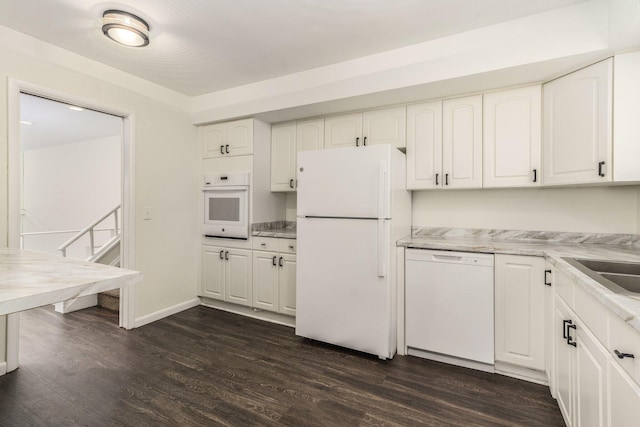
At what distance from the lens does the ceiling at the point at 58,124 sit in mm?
3510

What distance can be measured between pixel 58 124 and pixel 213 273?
3279 mm

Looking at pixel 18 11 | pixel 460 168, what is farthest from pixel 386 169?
pixel 18 11

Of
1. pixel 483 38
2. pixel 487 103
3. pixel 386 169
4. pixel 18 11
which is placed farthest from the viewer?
pixel 487 103

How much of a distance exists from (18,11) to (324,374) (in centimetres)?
313

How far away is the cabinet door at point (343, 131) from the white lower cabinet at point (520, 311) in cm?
161

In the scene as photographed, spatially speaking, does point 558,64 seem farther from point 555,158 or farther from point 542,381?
point 542,381

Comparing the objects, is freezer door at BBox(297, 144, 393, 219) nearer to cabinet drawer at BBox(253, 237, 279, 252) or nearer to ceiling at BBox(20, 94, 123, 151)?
cabinet drawer at BBox(253, 237, 279, 252)

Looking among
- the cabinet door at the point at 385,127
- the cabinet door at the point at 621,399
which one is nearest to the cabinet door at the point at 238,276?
the cabinet door at the point at 385,127

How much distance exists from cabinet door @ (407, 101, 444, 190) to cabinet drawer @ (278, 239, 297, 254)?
1.21 meters

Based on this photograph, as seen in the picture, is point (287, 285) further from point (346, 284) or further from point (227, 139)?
point (227, 139)

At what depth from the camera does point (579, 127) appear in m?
2.00

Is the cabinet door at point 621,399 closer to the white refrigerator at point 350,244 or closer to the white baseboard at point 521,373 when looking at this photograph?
the white baseboard at point 521,373

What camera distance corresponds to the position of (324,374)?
2119 millimetres

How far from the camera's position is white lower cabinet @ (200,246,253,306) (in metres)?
3.20
